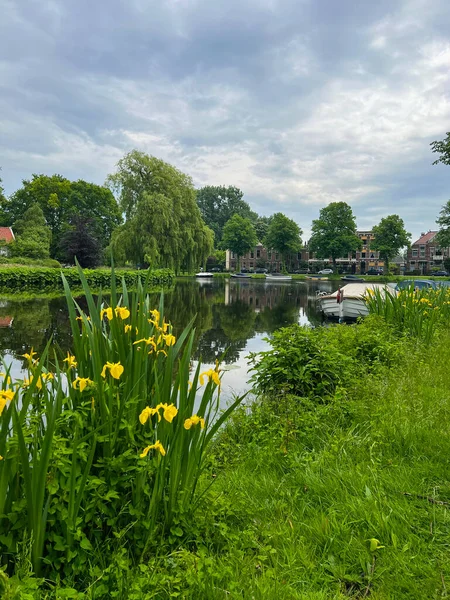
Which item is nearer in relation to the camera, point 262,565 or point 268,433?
point 262,565

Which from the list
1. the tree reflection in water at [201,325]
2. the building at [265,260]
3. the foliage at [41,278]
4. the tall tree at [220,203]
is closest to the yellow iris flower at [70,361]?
the tree reflection in water at [201,325]

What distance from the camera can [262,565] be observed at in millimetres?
1550

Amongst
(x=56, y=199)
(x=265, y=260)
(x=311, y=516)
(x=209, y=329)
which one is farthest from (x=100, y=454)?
(x=265, y=260)

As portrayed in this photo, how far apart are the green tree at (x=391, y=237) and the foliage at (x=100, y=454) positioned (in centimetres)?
5723

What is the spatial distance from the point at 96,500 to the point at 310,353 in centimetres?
323

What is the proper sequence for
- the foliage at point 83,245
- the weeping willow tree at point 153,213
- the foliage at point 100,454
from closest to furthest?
the foliage at point 100,454 < the weeping willow tree at point 153,213 < the foliage at point 83,245

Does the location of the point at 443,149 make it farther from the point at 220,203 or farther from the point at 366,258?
the point at 220,203

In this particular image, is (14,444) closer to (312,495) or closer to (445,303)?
(312,495)

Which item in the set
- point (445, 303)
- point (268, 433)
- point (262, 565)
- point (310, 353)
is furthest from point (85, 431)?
point (445, 303)

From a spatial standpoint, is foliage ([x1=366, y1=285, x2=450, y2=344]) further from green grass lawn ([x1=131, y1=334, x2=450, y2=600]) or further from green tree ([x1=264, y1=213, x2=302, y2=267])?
green tree ([x1=264, y1=213, x2=302, y2=267])

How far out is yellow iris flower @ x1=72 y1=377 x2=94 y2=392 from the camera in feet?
5.06

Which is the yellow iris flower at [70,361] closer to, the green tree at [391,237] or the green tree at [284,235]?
the green tree at [391,237]

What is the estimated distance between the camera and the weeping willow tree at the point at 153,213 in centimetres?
2659

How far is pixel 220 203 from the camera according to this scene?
3401 inches
